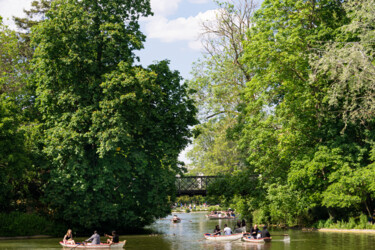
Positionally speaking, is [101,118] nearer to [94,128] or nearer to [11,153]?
[94,128]

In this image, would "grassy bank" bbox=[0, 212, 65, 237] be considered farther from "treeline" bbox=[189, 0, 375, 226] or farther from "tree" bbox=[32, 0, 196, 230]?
"treeline" bbox=[189, 0, 375, 226]

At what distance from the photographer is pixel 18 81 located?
4659 centimetres

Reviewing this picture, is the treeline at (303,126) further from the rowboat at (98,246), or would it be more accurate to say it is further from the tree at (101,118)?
the rowboat at (98,246)

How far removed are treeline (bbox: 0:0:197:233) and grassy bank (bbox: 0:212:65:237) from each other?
326mm

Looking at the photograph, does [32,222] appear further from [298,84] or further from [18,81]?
[298,84]

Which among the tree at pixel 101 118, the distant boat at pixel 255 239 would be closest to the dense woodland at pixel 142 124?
the tree at pixel 101 118

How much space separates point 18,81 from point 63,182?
15755 millimetres

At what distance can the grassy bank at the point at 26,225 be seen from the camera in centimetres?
3706

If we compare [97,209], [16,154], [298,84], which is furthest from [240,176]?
[16,154]

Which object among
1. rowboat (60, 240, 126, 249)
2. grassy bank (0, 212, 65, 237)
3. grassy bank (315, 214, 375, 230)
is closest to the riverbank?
grassy bank (315, 214, 375, 230)

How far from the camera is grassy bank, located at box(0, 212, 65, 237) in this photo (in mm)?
37062

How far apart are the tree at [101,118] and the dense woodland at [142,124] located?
100 millimetres

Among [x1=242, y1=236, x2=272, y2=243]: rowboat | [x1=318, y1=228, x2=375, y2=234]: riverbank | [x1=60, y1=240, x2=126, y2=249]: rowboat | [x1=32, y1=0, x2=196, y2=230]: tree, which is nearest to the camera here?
[x1=60, y1=240, x2=126, y2=249]: rowboat

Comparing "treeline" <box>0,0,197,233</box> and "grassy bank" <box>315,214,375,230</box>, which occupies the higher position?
"treeline" <box>0,0,197,233</box>
